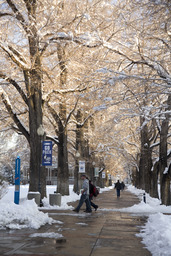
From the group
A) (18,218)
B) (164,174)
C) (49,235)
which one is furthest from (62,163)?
(49,235)

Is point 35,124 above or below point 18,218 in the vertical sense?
above

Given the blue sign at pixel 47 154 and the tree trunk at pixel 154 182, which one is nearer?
the blue sign at pixel 47 154

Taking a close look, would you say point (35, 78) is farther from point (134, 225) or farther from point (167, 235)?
point (167, 235)

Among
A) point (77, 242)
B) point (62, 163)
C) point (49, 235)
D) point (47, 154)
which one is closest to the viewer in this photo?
point (77, 242)

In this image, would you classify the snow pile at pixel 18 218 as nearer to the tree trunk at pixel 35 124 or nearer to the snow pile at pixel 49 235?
the snow pile at pixel 49 235

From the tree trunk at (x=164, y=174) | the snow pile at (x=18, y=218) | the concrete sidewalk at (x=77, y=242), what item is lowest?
the concrete sidewalk at (x=77, y=242)

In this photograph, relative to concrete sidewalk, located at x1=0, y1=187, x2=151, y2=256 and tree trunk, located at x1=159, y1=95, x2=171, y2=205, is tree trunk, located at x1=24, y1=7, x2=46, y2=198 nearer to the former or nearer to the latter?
tree trunk, located at x1=159, y1=95, x2=171, y2=205

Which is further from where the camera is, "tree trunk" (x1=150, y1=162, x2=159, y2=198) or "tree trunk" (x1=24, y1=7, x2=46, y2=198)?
"tree trunk" (x1=150, y1=162, x2=159, y2=198)

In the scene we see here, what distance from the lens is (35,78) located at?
61.4 ft

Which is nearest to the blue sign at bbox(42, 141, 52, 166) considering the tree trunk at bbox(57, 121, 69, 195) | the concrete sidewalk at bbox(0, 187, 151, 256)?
the tree trunk at bbox(57, 121, 69, 195)

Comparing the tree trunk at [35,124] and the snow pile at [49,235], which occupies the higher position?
the tree trunk at [35,124]

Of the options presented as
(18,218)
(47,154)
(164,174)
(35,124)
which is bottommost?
(18,218)

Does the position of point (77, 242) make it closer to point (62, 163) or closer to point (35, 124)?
point (35, 124)

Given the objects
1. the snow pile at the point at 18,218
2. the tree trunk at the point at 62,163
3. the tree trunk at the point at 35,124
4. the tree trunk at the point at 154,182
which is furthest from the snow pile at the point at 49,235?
the tree trunk at the point at 154,182
